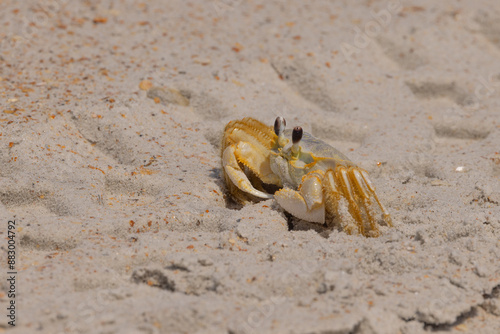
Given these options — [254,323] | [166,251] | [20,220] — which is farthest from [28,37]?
[254,323]

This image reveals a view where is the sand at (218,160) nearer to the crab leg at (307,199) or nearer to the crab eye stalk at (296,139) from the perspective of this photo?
the crab leg at (307,199)

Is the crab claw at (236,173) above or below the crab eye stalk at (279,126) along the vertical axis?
below

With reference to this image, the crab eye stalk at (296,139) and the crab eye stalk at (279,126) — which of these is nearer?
the crab eye stalk at (296,139)

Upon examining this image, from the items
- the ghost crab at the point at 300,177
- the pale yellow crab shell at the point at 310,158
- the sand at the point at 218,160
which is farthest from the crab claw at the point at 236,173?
the pale yellow crab shell at the point at 310,158

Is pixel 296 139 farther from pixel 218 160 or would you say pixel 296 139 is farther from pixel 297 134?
pixel 218 160

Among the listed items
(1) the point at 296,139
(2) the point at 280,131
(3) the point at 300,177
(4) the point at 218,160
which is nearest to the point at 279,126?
(2) the point at 280,131

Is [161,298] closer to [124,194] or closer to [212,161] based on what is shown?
[124,194]

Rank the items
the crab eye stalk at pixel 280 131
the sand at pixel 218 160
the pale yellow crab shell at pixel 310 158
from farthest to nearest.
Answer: the crab eye stalk at pixel 280 131, the pale yellow crab shell at pixel 310 158, the sand at pixel 218 160
